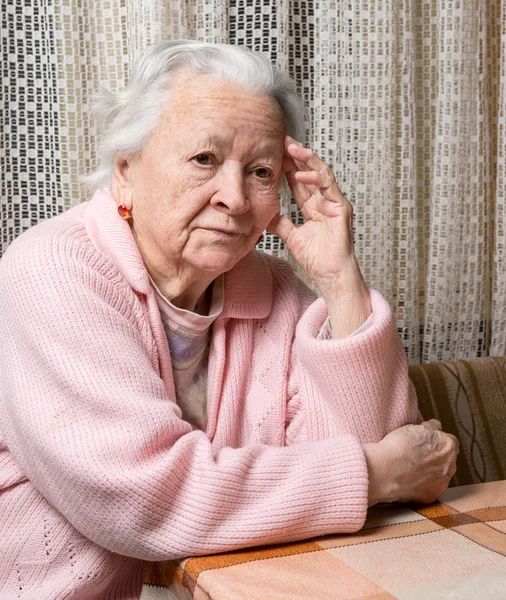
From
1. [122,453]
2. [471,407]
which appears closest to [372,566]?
[122,453]

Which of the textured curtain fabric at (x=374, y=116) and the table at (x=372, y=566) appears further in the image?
the textured curtain fabric at (x=374, y=116)

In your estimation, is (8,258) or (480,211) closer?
(8,258)

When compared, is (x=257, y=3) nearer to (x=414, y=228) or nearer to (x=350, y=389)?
(x=414, y=228)

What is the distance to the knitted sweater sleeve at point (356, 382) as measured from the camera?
139 cm

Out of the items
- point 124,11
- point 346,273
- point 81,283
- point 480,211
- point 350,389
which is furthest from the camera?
point 480,211

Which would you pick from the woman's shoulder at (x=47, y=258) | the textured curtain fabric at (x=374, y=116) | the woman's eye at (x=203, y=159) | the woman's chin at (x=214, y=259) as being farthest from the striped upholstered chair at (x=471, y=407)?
the woman's shoulder at (x=47, y=258)

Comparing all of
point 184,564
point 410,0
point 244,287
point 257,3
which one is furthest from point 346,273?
point 410,0

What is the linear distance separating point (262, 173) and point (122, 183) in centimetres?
25

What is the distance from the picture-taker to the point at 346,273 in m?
1.53

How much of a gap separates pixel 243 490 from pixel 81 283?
400 mm

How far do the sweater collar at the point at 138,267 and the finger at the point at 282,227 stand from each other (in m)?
0.08

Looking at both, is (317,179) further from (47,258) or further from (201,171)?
(47,258)

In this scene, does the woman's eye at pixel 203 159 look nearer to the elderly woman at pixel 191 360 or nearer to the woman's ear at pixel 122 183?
the elderly woman at pixel 191 360

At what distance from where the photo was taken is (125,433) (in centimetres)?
114
